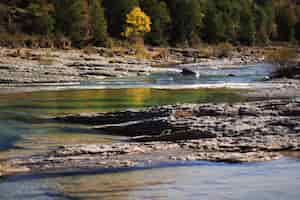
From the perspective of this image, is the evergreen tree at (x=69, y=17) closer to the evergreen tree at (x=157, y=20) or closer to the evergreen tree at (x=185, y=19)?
the evergreen tree at (x=157, y=20)

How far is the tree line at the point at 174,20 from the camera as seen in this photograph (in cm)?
9512

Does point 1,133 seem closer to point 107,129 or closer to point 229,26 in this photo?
point 107,129

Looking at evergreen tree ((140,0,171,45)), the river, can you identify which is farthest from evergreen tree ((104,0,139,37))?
the river

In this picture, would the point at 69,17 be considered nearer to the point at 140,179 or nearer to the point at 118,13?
Result: the point at 118,13

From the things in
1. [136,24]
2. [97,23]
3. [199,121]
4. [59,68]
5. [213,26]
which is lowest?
[199,121]

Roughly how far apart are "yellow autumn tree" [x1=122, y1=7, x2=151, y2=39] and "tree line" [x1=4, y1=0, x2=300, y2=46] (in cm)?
170

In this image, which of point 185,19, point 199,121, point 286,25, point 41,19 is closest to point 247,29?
point 185,19

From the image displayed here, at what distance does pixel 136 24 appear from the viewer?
104 meters

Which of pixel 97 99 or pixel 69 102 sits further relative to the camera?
pixel 97 99

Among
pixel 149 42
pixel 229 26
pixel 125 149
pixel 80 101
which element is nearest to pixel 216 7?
pixel 229 26

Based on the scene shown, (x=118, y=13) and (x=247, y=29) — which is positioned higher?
(x=118, y=13)

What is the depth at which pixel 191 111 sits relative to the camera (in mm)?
24797

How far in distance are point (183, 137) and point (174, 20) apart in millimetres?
99120

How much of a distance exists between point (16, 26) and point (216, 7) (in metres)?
46.8
